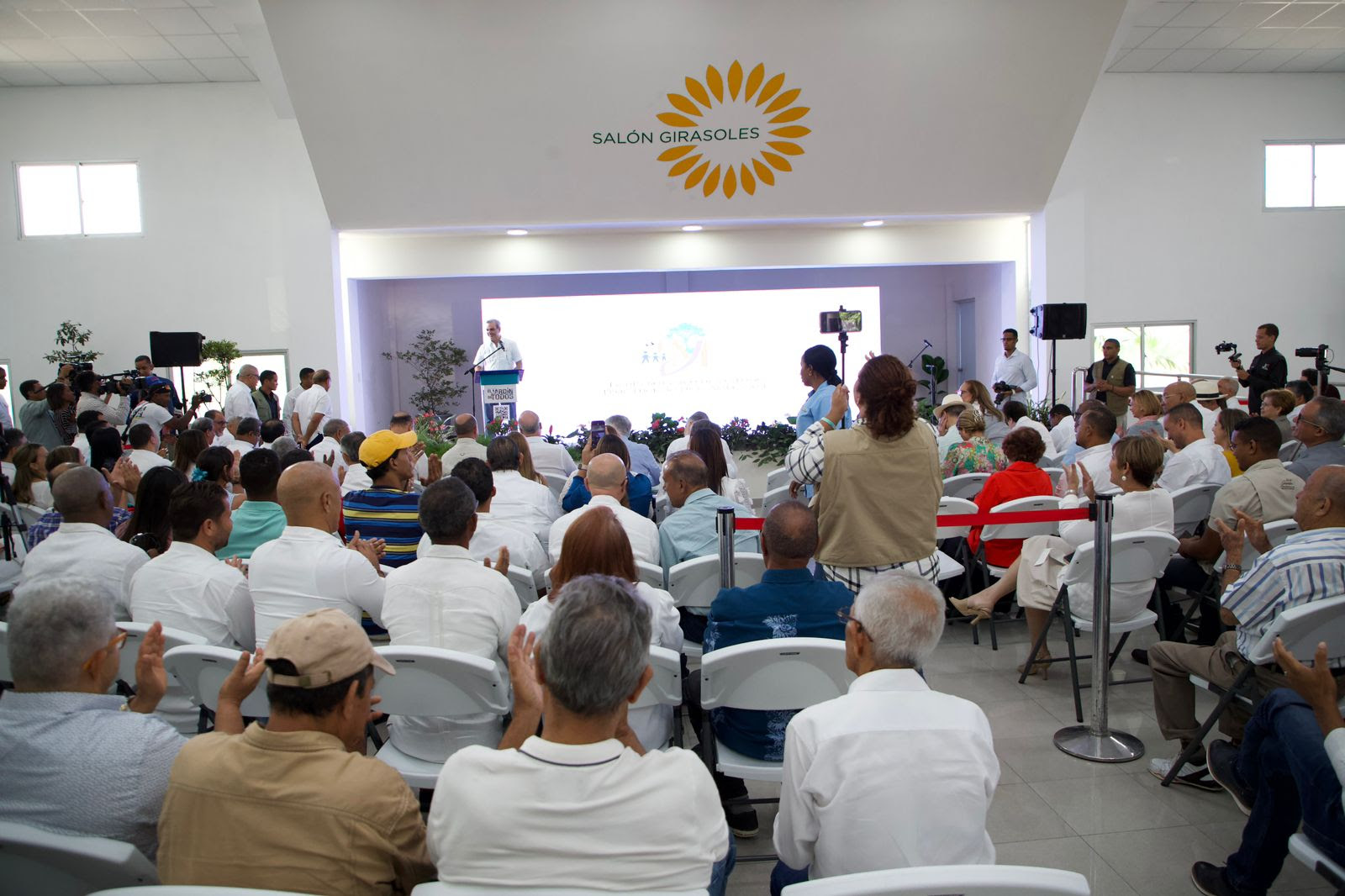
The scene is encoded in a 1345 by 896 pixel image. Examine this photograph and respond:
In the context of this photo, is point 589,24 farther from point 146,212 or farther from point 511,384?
point 146,212

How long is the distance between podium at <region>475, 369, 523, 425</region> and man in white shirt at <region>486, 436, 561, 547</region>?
542cm

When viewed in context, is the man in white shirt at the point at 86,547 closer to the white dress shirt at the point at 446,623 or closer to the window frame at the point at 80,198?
the white dress shirt at the point at 446,623

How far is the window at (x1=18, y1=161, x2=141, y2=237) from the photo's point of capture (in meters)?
12.0

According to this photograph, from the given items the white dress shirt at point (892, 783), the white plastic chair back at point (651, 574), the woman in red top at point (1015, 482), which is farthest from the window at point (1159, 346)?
the white dress shirt at point (892, 783)

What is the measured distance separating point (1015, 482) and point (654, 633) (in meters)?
2.89

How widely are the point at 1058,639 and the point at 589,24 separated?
7233 mm

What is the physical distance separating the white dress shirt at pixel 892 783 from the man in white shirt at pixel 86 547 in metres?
2.65

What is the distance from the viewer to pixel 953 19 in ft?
30.6

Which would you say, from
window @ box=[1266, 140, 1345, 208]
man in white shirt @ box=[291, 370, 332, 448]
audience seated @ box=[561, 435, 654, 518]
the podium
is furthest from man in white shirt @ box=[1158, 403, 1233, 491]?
window @ box=[1266, 140, 1345, 208]

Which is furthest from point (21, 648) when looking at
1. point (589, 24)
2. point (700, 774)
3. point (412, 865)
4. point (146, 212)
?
point (146, 212)

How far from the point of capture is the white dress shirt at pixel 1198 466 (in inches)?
204

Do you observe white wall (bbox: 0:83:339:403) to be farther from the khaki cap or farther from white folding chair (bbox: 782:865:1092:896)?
white folding chair (bbox: 782:865:1092:896)

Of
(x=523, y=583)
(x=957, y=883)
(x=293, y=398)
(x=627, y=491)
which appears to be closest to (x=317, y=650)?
(x=957, y=883)

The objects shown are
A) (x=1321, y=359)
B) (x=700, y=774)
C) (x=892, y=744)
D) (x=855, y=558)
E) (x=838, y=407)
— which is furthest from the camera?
(x=1321, y=359)
